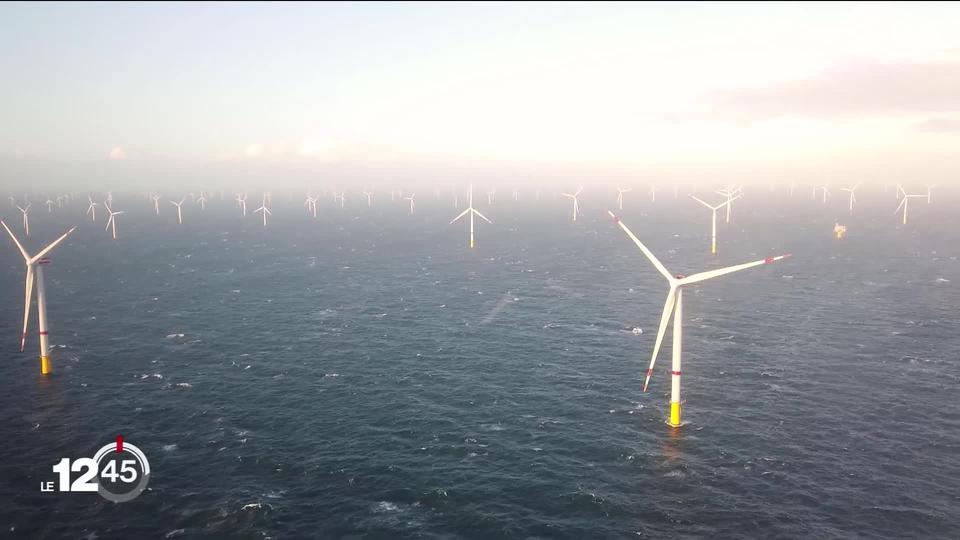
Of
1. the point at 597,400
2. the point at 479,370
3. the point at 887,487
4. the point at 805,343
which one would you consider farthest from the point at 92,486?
the point at 805,343

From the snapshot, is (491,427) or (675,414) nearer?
(675,414)

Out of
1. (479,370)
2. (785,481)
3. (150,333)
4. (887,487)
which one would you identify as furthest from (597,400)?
(150,333)

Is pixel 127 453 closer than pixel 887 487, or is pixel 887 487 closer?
pixel 887 487

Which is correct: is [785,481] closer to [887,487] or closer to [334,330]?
[887,487]

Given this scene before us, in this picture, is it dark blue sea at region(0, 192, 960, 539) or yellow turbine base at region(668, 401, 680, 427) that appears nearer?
dark blue sea at region(0, 192, 960, 539)

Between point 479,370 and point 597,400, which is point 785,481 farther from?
point 479,370

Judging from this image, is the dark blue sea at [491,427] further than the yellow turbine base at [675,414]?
No

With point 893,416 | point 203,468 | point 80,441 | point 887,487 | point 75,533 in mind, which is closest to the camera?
point 75,533

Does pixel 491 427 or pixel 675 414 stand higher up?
pixel 675 414

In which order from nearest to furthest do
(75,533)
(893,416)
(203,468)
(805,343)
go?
(75,533)
(203,468)
(893,416)
(805,343)
